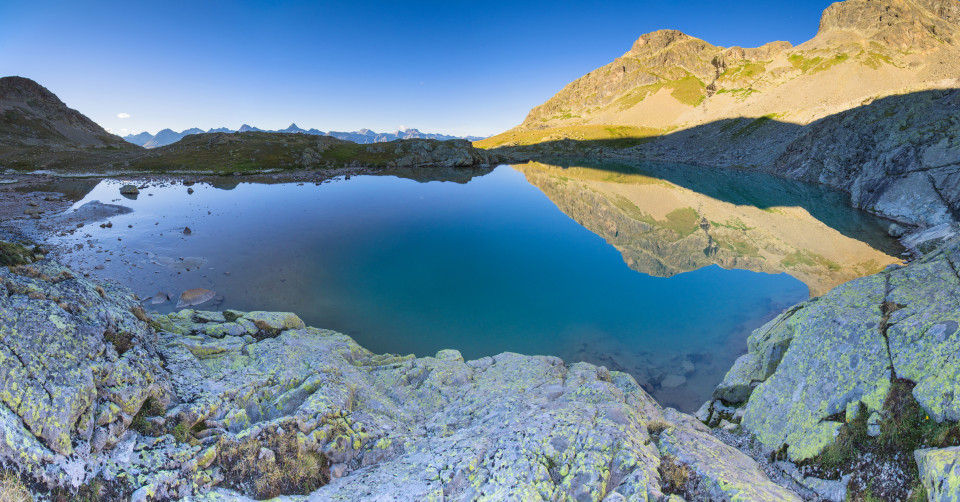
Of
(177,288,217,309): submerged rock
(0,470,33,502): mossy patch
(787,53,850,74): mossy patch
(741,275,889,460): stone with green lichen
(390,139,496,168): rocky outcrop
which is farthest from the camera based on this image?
(787,53,850,74): mossy patch

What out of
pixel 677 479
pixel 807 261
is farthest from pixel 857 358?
pixel 807 261

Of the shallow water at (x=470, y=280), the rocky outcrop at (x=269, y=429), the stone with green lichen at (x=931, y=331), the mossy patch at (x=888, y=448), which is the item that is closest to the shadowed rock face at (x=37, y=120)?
the shallow water at (x=470, y=280)

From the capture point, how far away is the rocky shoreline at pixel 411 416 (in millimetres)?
7000

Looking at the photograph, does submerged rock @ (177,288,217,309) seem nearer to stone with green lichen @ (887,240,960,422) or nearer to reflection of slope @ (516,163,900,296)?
stone with green lichen @ (887,240,960,422)

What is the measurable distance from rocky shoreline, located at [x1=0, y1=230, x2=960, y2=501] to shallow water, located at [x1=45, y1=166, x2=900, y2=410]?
297 inches

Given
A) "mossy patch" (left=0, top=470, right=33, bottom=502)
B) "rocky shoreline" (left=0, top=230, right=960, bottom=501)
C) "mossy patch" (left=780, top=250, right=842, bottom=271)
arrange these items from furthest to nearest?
"mossy patch" (left=780, top=250, right=842, bottom=271)
"rocky shoreline" (left=0, top=230, right=960, bottom=501)
"mossy patch" (left=0, top=470, right=33, bottom=502)

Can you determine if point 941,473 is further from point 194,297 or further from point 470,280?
point 194,297

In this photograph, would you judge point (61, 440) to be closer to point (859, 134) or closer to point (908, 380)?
point (908, 380)

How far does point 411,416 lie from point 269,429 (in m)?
4.42

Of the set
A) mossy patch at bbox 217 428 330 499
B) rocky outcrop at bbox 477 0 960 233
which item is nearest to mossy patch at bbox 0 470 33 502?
mossy patch at bbox 217 428 330 499

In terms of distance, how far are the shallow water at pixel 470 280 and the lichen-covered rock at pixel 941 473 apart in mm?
10509

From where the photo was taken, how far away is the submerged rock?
23.6 m

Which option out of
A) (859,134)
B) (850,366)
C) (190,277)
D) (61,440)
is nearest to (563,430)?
(850,366)

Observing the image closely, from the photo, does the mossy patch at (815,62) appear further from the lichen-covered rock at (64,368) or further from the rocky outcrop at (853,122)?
the lichen-covered rock at (64,368)
